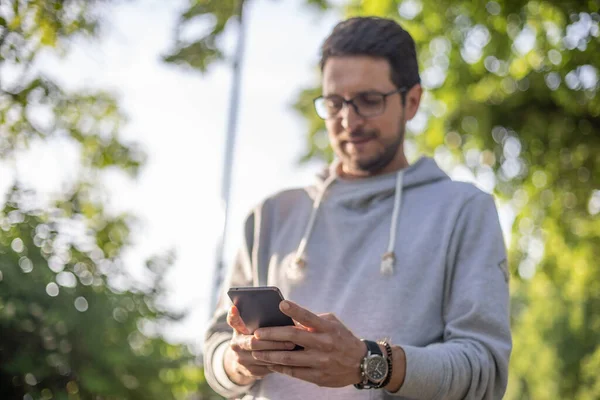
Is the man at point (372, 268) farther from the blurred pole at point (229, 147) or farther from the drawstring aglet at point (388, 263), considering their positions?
the blurred pole at point (229, 147)

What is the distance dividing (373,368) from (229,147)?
11.6 ft

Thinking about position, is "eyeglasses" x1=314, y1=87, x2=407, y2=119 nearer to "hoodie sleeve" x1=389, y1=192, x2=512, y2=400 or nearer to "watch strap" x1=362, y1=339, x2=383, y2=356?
"hoodie sleeve" x1=389, y1=192, x2=512, y2=400

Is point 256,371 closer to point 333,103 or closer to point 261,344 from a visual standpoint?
point 261,344

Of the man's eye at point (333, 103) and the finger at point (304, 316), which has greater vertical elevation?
the man's eye at point (333, 103)

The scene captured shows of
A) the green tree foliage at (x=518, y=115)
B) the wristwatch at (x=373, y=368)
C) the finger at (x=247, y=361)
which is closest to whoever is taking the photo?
the wristwatch at (x=373, y=368)

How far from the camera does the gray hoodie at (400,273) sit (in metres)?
2.27

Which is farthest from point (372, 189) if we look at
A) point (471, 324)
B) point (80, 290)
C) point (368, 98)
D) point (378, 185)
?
point (80, 290)

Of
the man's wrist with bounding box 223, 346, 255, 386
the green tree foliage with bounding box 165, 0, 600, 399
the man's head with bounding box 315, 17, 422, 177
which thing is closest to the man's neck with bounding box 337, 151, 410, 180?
the man's head with bounding box 315, 17, 422, 177

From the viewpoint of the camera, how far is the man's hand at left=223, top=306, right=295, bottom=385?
2.09 m

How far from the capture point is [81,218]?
16.2 feet

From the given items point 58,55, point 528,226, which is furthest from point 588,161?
point 58,55

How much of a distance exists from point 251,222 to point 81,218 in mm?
2383

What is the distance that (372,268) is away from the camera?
8.08ft

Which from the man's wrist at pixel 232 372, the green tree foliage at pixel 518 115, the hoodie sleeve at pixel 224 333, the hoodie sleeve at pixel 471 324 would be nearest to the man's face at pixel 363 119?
the hoodie sleeve at pixel 471 324
